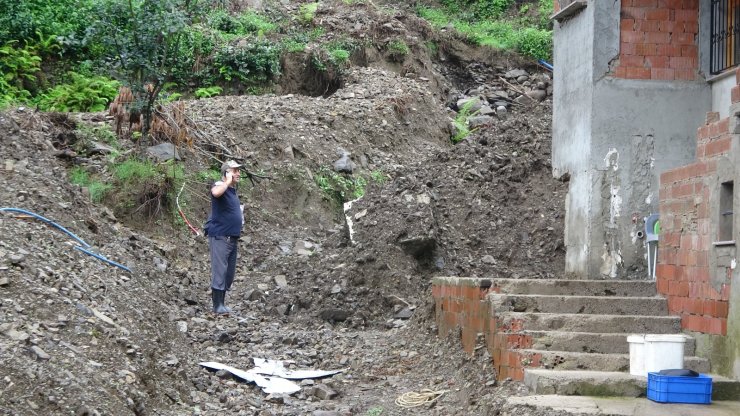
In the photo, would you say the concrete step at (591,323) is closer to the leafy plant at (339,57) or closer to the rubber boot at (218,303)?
the rubber boot at (218,303)

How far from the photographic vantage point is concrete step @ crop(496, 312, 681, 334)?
296 inches

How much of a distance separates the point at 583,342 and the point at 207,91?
1350 cm

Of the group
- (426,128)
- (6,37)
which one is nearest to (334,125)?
(426,128)

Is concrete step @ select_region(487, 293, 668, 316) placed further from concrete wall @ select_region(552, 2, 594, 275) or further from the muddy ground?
concrete wall @ select_region(552, 2, 594, 275)

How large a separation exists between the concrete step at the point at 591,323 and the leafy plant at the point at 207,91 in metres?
12.8

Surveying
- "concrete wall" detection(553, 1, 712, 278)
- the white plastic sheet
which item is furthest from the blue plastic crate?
the white plastic sheet

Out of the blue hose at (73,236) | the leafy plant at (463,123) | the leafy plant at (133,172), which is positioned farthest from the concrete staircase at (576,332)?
the leafy plant at (463,123)

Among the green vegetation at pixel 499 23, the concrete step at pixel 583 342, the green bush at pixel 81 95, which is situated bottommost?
the concrete step at pixel 583 342

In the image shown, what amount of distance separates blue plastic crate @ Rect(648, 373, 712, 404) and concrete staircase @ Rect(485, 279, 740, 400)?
0.92 feet

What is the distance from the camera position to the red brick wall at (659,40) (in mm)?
9531

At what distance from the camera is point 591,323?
24.8 feet

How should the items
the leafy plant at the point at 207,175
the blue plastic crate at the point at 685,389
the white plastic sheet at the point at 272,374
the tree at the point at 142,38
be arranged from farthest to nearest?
the leafy plant at the point at 207,175, the tree at the point at 142,38, the white plastic sheet at the point at 272,374, the blue plastic crate at the point at 685,389

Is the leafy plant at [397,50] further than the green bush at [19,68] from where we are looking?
Yes

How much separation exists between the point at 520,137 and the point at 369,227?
3.66m
